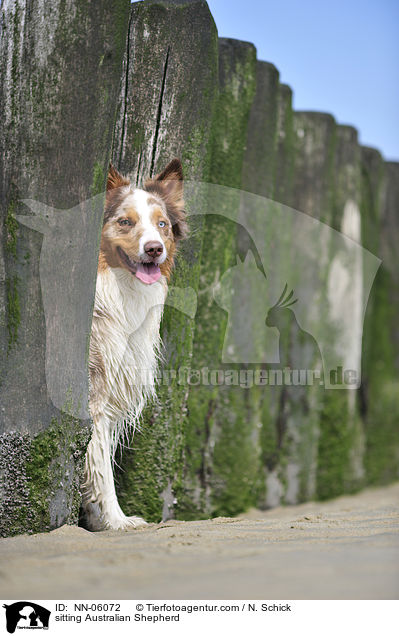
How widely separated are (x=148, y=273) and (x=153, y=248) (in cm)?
19

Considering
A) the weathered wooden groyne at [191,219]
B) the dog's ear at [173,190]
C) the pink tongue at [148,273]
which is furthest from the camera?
the dog's ear at [173,190]

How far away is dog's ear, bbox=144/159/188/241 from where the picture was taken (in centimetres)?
416

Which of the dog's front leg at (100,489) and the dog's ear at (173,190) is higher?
the dog's ear at (173,190)

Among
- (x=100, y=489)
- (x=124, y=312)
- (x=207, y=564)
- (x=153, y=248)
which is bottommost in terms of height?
(x=207, y=564)

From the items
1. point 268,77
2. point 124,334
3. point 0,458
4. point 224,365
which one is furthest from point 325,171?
point 0,458

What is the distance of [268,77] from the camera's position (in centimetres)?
545

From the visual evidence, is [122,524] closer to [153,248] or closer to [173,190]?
[153,248]

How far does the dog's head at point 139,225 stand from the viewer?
397cm

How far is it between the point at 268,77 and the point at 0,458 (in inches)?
145

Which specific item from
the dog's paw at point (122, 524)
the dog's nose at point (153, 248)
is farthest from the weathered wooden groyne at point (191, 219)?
the dog's nose at point (153, 248)

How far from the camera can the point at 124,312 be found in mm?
4176
